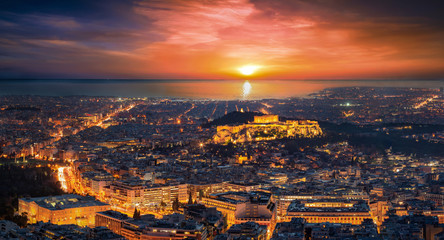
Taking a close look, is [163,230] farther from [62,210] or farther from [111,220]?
[62,210]

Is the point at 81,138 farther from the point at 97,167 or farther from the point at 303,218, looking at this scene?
the point at 303,218

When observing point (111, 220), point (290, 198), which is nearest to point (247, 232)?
point (111, 220)

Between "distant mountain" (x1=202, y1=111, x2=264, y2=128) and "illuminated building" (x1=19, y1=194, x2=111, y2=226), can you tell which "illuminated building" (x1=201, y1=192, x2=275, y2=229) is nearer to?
"illuminated building" (x1=19, y1=194, x2=111, y2=226)

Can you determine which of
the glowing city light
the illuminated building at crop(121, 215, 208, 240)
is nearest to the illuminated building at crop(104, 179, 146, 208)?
the glowing city light

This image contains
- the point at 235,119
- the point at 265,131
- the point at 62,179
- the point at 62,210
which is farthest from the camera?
the point at 235,119

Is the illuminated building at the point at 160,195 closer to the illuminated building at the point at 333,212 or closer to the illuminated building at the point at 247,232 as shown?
the illuminated building at the point at 333,212
